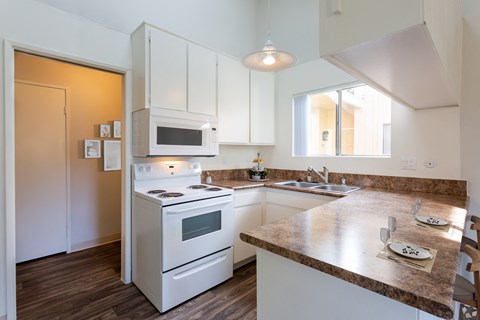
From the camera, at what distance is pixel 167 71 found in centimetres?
222

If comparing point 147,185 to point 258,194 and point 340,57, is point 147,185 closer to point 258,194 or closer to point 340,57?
point 258,194

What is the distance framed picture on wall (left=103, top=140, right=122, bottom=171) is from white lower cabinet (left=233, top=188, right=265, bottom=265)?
1.85 meters

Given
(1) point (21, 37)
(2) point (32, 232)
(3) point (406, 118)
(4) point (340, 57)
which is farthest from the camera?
(2) point (32, 232)

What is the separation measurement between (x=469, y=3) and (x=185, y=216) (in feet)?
9.75

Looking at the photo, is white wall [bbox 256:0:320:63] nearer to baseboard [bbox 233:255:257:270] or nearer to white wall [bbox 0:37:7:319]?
baseboard [bbox 233:255:257:270]

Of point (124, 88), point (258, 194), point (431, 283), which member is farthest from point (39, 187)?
point (431, 283)

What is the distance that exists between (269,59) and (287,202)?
1.46 m

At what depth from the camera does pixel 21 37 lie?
1.75 meters

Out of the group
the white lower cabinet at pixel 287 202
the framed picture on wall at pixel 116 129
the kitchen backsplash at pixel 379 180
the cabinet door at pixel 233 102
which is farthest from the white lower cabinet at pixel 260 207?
the framed picture on wall at pixel 116 129

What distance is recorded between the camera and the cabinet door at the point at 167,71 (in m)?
2.13

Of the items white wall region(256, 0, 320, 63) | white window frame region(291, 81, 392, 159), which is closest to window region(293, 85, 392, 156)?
white window frame region(291, 81, 392, 159)

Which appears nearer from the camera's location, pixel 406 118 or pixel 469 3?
pixel 469 3

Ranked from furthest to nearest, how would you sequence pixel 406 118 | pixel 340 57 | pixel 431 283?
pixel 406 118, pixel 340 57, pixel 431 283

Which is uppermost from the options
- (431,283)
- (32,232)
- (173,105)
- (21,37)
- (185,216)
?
(21,37)
